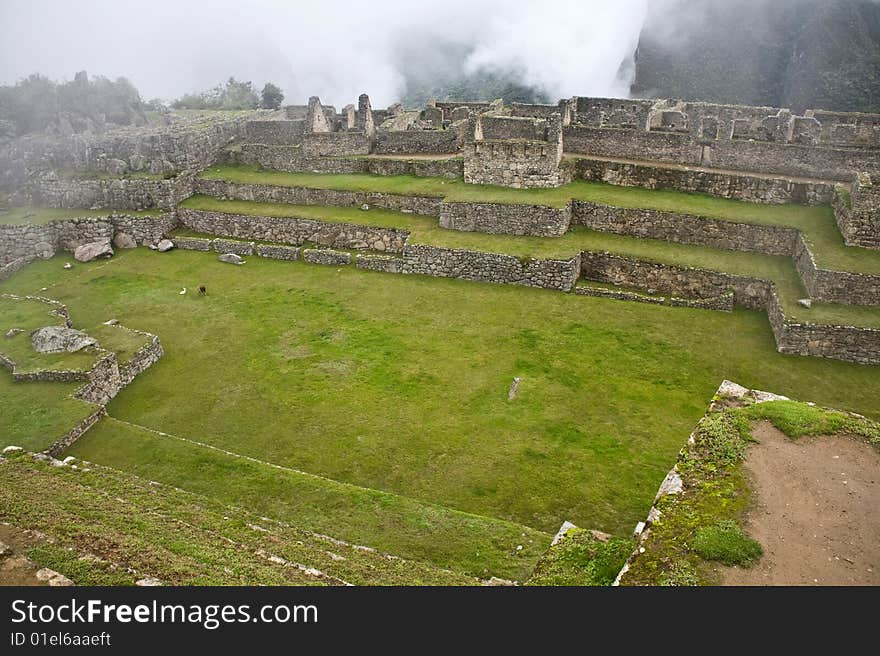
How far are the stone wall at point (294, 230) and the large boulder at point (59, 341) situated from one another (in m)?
9.48

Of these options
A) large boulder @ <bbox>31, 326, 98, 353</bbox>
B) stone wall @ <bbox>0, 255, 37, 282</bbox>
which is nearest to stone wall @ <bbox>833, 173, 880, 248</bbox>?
large boulder @ <bbox>31, 326, 98, 353</bbox>

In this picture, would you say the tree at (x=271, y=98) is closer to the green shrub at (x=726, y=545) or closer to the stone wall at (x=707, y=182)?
the stone wall at (x=707, y=182)

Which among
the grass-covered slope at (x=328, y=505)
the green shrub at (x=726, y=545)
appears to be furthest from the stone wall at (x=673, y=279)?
the green shrub at (x=726, y=545)

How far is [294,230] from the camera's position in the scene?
2364 cm

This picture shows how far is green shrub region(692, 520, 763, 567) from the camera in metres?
6.84

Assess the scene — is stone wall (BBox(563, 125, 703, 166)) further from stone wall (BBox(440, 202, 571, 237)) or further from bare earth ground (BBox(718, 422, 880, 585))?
Result: bare earth ground (BBox(718, 422, 880, 585))

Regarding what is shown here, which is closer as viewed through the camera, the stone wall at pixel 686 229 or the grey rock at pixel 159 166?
the stone wall at pixel 686 229

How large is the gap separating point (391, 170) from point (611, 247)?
414 inches

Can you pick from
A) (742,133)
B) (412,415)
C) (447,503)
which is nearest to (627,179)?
(742,133)

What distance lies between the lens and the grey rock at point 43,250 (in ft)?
75.9

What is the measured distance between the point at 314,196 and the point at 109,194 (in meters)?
8.34

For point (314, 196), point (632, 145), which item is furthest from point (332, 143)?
point (632, 145)

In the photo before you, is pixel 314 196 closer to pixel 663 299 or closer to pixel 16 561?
pixel 663 299

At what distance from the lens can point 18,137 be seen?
2958 cm
